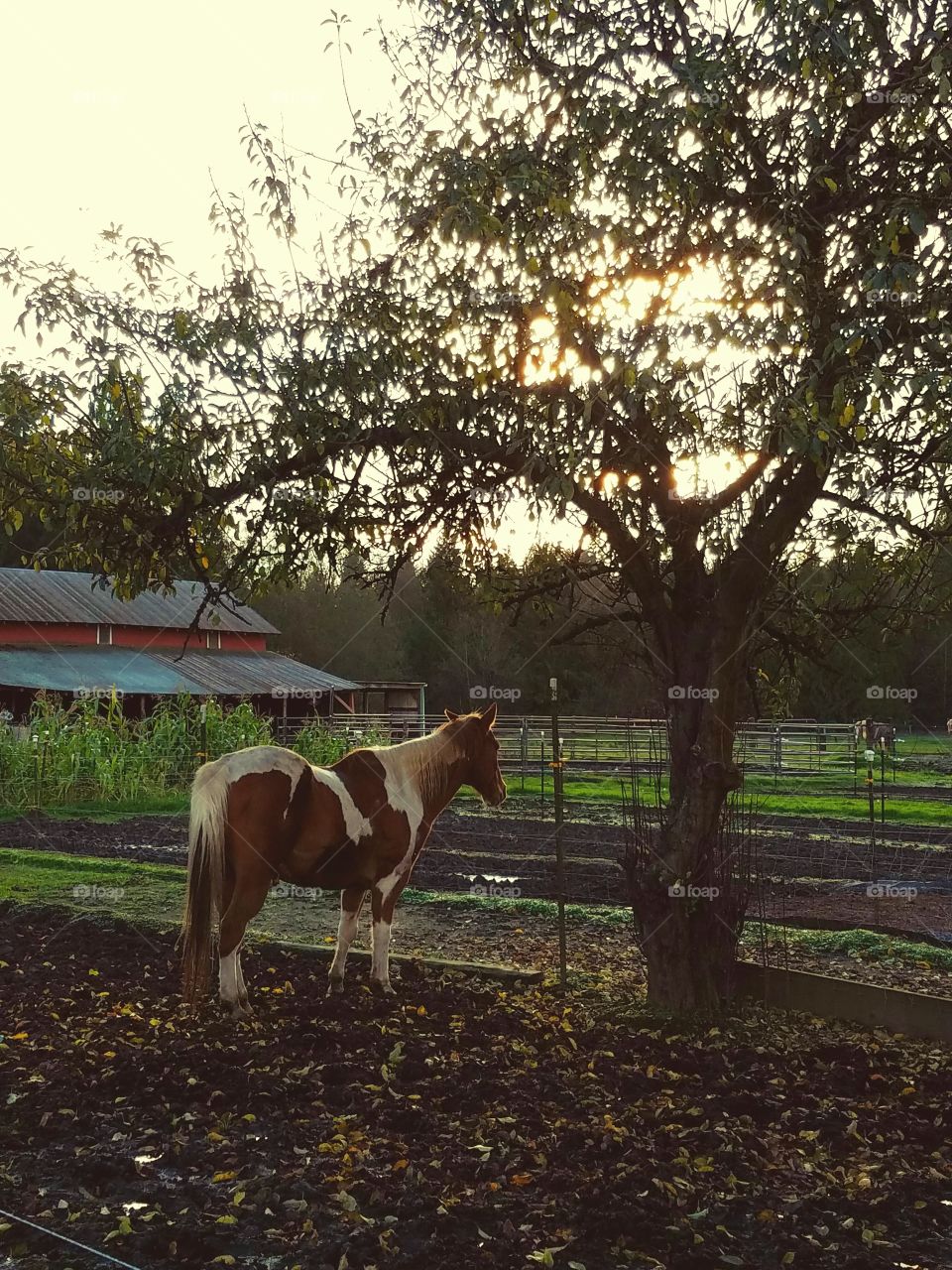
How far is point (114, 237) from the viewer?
7035mm

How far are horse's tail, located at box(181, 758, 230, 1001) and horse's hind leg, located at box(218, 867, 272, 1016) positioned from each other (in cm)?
12

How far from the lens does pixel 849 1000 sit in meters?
7.57

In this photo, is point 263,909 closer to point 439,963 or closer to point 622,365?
point 439,963

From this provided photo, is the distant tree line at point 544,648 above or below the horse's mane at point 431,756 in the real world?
above

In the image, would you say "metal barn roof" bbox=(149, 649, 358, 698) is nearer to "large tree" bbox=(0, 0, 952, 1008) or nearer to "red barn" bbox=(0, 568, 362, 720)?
"red barn" bbox=(0, 568, 362, 720)

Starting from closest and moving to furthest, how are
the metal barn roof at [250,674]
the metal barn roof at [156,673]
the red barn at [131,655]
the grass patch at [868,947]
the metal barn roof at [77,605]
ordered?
1. the grass patch at [868,947]
2. the metal barn roof at [156,673]
3. the red barn at [131,655]
4. the metal barn roof at [250,674]
5. the metal barn roof at [77,605]

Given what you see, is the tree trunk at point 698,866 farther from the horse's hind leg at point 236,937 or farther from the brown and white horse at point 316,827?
the horse's hind leg at point 236,937

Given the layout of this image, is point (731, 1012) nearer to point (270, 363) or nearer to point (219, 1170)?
point (219, 1170)

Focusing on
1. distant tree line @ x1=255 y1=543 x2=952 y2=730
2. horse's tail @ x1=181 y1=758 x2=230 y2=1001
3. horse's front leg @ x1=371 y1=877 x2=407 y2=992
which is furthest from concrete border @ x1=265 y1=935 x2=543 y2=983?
distant tree line @ x1=255 y1=543 x2=952 y2=730

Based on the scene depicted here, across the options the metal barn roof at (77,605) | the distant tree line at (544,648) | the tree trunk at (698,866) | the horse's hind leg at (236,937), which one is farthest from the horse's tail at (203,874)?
the metal barn roof at (77,605)

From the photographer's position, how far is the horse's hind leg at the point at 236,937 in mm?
7312

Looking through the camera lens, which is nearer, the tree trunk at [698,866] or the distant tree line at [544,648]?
the tree trunk at [698,866]

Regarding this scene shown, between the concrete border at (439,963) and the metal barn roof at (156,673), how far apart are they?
68.0 ft

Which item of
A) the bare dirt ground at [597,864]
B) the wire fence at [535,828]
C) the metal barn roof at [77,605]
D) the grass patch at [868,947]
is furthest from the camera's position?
the metal barn roof at [77,605]
